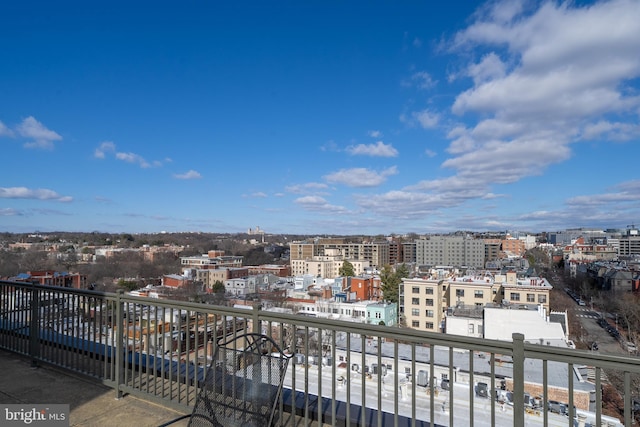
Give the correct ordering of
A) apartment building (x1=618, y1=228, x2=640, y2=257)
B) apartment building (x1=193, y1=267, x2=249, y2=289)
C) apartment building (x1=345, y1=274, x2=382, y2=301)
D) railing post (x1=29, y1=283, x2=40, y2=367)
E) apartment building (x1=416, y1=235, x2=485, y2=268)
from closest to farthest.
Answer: railing post (x1=29, y1=283, x2=40, y2=367), apartment building (x1=345, y1=274, x2=382, y2=301), apartment building (x1=193, y1=267, x2=249, y2=289), apartment building (x1=416, y1=235, x2=485, y2=268), apartment building (x1=618, y1=228, x2=640, y2=257)

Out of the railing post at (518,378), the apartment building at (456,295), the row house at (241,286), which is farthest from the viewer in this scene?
the row house at (241,286)

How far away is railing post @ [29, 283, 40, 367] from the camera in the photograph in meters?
4.04

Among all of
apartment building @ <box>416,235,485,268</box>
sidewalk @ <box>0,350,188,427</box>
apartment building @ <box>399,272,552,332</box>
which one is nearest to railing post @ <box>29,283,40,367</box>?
sidewalk @ <box>0,350,188,427</box>

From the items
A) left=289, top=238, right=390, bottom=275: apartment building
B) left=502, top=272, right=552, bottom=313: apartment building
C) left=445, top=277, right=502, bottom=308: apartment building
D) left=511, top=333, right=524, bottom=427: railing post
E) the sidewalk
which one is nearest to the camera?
left=511, top=333, right=524, bottom=427: railing post

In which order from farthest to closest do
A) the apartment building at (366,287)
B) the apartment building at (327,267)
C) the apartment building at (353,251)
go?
the apartment building at (353,251) → the apartment building at (327,267) → the apartment building at (366,287)

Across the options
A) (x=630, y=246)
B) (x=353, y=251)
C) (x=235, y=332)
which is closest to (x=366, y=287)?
(x=353, y=251)

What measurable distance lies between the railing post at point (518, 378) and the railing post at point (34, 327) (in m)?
4.65

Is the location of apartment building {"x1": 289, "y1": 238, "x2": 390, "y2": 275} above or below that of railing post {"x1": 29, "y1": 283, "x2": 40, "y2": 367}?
below

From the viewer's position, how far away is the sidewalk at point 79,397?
9.61 ft

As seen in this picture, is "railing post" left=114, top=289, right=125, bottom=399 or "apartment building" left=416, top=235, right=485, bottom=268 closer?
"railing post" left=114, top=289, right=125, bottom=399

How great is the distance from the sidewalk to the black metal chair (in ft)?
2.36

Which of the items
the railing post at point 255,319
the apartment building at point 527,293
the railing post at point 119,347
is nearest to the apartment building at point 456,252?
the apartment building at point 527,293

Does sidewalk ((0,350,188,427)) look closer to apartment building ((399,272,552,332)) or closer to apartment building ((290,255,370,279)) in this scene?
apartment building ((399,272,552,332))

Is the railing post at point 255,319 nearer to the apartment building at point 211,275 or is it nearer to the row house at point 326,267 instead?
the apartment building at point 211,275
